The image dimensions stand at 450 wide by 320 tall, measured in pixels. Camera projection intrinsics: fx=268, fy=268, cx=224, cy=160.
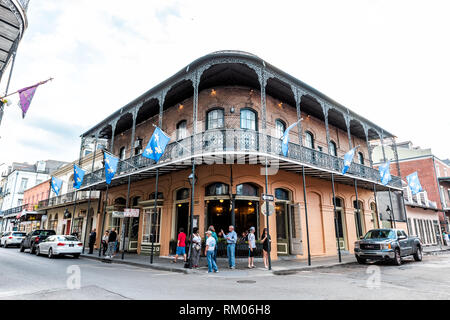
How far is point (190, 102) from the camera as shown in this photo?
16000 millimetres

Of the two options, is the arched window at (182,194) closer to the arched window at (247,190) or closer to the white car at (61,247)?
the arched window at (247,190)

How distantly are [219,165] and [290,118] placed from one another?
6053 mm

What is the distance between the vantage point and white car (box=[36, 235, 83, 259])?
15.0 metres

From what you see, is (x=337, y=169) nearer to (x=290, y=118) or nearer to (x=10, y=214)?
(x=290, y=118)

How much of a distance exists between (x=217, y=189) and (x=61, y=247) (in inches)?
375

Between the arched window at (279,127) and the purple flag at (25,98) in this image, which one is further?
the arched window at (279,127)

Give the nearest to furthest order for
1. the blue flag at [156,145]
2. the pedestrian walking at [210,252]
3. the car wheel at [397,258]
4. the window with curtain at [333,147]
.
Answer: the pedestrian walking at [210,252]
the blue flag at [156,145]
the car wheel at [397,258]
the window with curtain at [333,147]

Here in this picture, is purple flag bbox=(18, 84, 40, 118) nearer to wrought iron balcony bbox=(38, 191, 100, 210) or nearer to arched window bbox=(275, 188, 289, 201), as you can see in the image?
arched window bbox=(275, 188, 289, 201)

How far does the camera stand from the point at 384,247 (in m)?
11.8

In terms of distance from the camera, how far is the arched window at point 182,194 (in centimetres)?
1476

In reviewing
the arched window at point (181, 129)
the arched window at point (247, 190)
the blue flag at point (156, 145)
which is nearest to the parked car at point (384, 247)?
the arched window at point (247, 190)

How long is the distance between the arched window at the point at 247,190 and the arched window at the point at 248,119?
310cm
